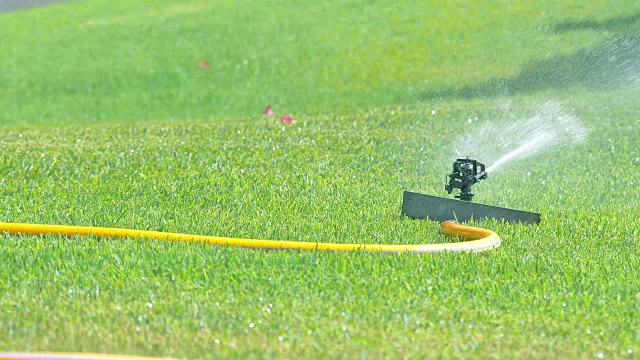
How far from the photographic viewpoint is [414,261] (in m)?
5.04

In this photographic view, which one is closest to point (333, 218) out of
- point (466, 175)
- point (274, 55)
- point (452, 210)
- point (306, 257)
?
point (452, 210)

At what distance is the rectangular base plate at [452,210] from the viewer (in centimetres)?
612

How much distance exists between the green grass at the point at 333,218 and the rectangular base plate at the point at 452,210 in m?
0.14

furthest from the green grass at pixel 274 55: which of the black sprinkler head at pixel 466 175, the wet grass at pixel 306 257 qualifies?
the black sprinkler head at pixel 466 175

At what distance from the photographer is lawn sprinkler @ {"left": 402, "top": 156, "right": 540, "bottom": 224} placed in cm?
614

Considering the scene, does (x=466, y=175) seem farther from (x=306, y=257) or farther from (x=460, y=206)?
(x=306, y=257)

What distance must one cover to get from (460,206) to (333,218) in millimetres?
793

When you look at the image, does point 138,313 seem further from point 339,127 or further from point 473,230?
point 339,127

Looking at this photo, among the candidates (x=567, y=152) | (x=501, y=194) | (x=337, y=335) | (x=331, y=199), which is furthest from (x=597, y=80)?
(x=337, y=335)

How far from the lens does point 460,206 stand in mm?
6164

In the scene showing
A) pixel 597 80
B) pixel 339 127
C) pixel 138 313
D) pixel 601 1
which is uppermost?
pixel 601 1

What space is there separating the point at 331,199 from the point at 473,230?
4.47ft

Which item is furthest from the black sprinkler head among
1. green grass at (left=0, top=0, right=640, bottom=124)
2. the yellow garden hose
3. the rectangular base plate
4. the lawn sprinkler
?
green grass at (left=0, top=0, right=640, bottom=124)

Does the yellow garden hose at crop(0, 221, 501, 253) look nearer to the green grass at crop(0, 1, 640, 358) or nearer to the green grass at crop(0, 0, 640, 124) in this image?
the green grass at crop(0, 1, 640, 358)
